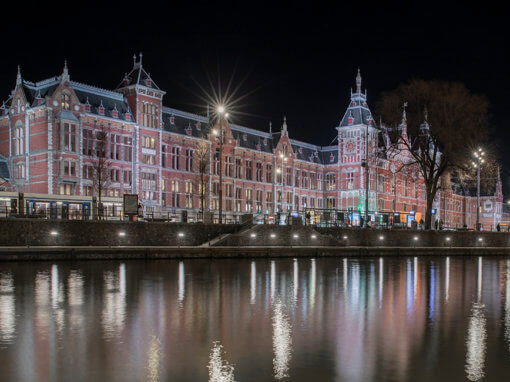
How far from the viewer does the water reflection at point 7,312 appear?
11.7 m

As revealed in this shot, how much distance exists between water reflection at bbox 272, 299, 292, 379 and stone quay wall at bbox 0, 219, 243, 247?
2811cm

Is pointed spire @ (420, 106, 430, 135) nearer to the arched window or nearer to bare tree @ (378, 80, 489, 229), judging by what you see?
bare tree @ (378, 80, 489, 229)

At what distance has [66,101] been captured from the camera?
6419cm

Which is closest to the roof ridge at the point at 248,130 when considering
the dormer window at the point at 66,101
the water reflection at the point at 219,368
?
the dormer window at the point at 66,101

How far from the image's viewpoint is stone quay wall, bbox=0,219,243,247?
3875 centimetres

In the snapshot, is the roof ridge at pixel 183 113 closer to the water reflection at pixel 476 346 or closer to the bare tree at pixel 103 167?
the bare tree at pixel 103 167

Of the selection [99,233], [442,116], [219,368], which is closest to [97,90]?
[99,233]

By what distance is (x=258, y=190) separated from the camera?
9338 cm

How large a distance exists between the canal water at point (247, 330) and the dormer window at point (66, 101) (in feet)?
144

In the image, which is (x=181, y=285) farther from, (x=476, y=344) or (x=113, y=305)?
(x=476, y=344)

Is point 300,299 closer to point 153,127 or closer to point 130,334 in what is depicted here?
point 130,334

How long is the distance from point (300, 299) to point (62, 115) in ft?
169

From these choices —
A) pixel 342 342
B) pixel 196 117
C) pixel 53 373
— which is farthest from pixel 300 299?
pixel 196 117

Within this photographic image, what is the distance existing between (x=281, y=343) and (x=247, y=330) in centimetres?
142
